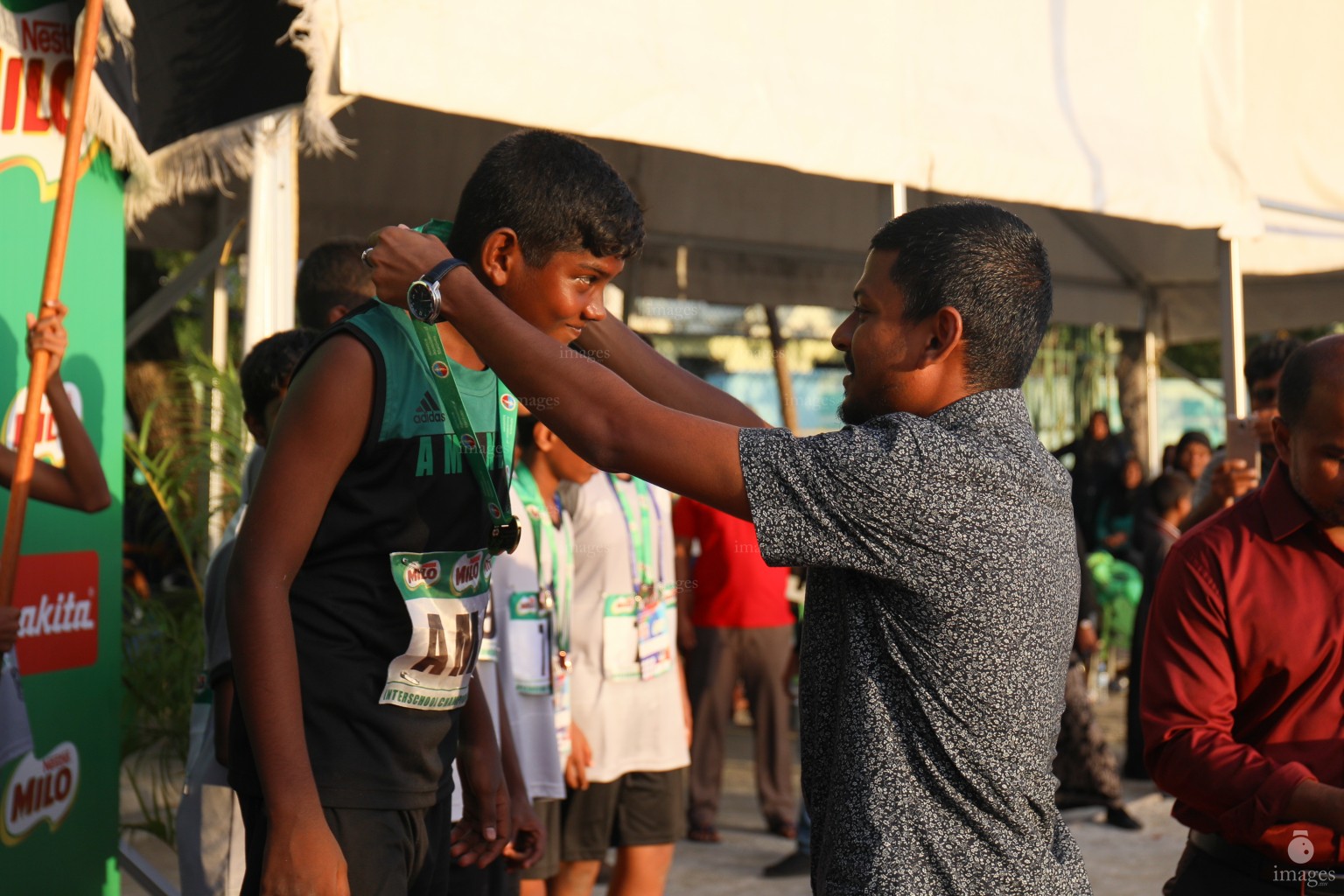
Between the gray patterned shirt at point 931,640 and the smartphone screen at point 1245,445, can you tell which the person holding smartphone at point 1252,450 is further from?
the gray patterned shirt at point 931,640

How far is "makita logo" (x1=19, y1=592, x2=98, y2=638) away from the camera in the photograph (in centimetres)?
340

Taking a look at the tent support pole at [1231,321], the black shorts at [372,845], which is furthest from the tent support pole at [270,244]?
the tent support pole at [1231,321]

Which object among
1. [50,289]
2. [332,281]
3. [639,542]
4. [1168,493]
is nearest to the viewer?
[50,289]

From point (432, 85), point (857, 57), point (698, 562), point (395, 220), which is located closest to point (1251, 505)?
point (432, 85)

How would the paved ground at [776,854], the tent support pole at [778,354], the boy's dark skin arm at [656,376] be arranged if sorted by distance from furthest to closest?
the tent support pole at [778,354] → the paved ground at [776,854] → the boy's dark skin arm at [656,376]

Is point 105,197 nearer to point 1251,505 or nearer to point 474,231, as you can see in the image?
point 474,231

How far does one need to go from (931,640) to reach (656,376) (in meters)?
0.84

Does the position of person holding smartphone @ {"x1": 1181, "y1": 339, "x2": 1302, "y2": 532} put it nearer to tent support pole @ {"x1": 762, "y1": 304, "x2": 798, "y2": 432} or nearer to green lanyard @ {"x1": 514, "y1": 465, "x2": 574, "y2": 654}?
green lanyard @ {"x1": 514, "y1": 465, "x2": 574, "y2": 654}

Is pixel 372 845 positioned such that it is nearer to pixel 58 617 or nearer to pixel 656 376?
pixel 656 376

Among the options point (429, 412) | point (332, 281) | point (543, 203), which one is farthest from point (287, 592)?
point (332, 281)

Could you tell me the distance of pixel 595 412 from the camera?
1.76 m

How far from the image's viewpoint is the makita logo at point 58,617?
3400 millimetres

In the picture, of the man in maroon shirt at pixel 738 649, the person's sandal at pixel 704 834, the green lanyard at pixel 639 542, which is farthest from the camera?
the man in maroon shirt at pixel 738 649

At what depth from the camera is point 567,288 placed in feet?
6.82
